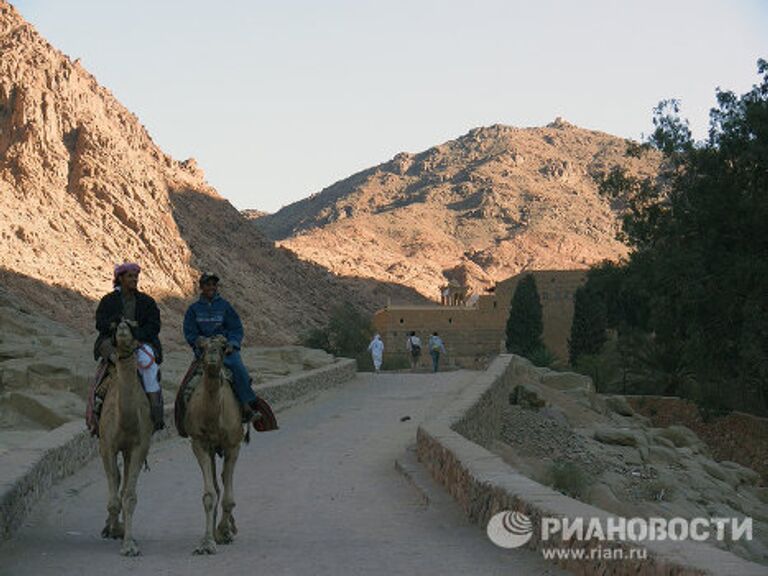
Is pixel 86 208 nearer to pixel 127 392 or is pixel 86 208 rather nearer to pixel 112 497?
pixel 112 497

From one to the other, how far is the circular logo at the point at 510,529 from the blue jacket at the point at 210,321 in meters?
2.57

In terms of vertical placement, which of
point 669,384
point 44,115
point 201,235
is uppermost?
point 44,115

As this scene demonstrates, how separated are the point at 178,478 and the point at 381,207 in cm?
12629

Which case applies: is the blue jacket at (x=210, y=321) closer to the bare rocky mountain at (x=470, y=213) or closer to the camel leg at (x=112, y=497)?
the camel leg at (x=112, y=497)

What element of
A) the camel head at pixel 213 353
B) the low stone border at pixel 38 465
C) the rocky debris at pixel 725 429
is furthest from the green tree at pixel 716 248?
the camel head at pixel 213 353

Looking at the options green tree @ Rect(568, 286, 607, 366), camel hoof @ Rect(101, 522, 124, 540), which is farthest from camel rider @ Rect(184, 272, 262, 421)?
green tree @ Rect(568, 286, 607, 366)

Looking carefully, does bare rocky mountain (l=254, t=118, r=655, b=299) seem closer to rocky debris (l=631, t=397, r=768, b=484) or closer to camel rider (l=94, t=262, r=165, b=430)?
rocky debris (l=631, t=397, r=768, b=484)

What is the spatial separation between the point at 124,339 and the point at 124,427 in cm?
81

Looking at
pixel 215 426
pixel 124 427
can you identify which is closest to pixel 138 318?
pixel 124 427

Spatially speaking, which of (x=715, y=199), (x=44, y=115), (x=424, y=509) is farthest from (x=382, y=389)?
(x=44, y=115)

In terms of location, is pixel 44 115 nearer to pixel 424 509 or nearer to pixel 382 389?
pixel 382 389

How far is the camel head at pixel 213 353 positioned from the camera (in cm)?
919

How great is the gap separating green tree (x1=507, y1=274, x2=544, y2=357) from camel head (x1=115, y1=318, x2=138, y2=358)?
52648 mm

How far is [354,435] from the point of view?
66.7 ft
